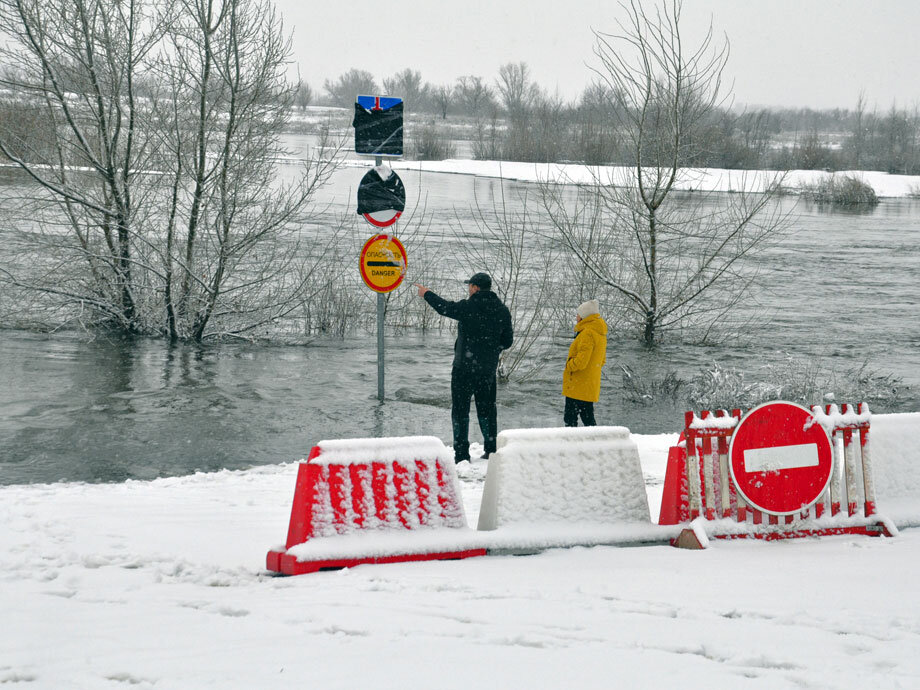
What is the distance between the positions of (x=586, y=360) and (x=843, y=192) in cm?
5187

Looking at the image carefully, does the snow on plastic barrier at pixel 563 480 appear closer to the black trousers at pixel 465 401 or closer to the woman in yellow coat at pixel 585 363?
the black trousers at pixel 465 401

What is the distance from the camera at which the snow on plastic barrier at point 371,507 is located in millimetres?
5309

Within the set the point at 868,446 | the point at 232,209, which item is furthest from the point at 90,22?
the point at 868,446

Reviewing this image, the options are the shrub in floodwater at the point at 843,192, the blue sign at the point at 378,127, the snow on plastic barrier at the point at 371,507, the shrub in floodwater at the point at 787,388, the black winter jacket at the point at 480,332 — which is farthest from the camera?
the shrub in floodwater at the point at 843,192

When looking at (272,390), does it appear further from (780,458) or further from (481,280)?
(780,458)

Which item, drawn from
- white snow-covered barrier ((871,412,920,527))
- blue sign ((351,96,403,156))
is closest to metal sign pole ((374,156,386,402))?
blue sign ((351,96,403,156))

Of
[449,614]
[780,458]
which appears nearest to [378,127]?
[780,458]

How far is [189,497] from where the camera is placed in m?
7.34

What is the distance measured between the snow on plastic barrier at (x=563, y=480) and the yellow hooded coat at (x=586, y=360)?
3146 millimetres

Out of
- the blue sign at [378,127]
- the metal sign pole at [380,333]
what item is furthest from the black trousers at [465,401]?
the blue sign at [378,127]

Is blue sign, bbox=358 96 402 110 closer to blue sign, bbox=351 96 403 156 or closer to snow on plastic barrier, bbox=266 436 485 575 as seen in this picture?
blue sign, bbox=351 96 403 156

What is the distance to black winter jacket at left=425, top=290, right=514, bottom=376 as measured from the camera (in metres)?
8.68

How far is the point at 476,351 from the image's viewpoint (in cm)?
869

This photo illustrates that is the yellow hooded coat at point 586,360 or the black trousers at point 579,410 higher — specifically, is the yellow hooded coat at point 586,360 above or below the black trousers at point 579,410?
above
